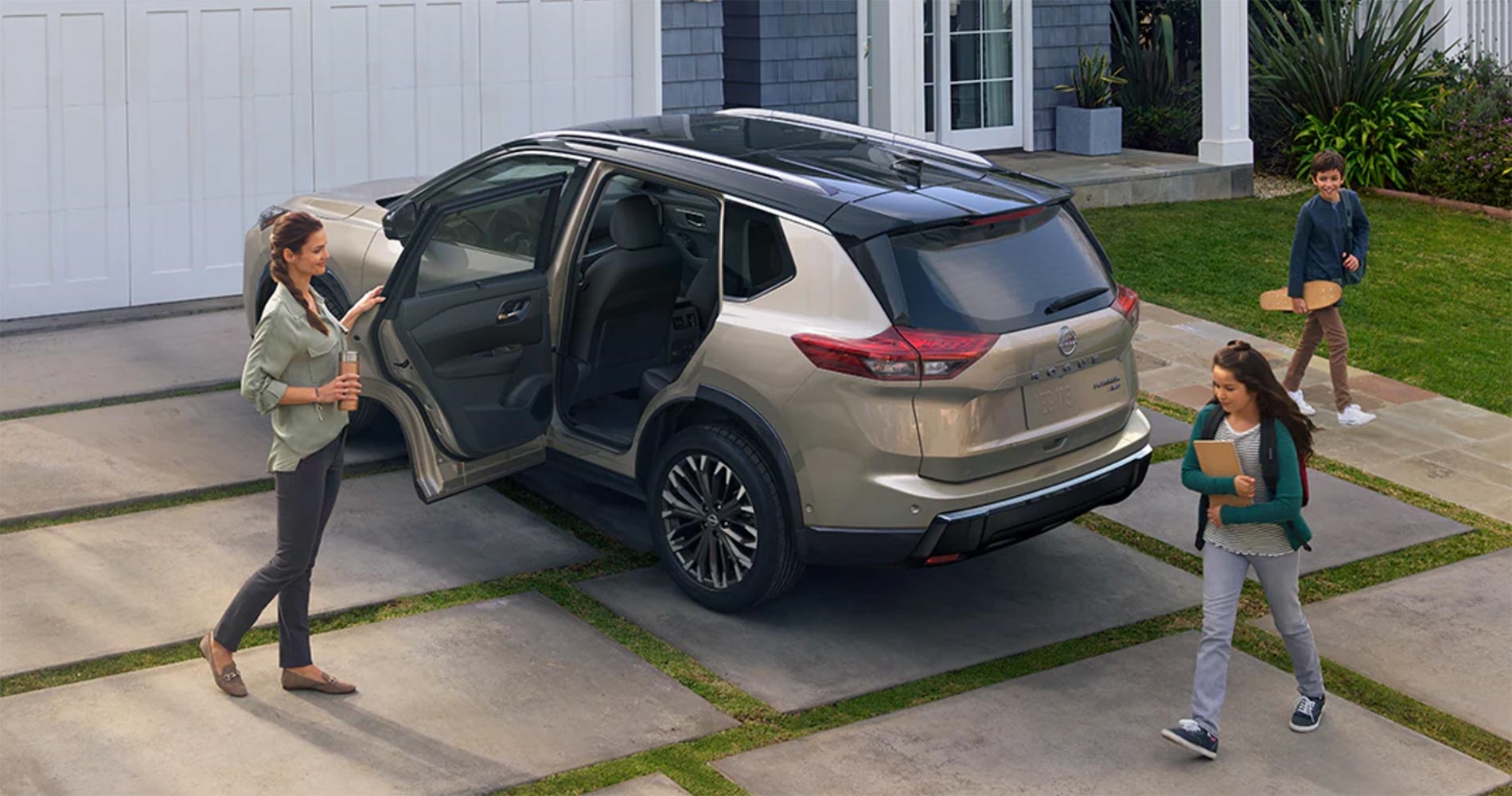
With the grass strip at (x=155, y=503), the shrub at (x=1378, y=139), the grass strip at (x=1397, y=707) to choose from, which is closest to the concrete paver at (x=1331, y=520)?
the grass strip at (x=1397, y=707)

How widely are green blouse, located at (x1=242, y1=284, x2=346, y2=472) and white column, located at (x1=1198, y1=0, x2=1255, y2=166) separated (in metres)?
11.8

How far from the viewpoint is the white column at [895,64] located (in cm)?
1446

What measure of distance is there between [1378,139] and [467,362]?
455 inches

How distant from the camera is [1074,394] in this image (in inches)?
269

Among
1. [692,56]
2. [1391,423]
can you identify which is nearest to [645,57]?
[692,56]

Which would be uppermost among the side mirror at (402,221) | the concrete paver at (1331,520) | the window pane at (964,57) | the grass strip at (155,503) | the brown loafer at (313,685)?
the window pane at (964,57)

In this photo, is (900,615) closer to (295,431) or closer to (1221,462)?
(1221,462)

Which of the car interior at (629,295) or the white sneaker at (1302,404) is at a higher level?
the car interior at (629,295)

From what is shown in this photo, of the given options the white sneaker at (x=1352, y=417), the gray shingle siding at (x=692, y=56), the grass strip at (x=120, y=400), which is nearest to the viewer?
the grass strip at (x=120, y=400)

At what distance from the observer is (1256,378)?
586 cm

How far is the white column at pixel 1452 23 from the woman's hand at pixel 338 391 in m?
14.1

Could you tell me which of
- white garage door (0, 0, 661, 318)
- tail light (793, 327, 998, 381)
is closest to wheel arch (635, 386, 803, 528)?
tail light (793, 327, 998, 381)

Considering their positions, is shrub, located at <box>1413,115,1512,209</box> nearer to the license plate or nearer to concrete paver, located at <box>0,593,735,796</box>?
the license plate

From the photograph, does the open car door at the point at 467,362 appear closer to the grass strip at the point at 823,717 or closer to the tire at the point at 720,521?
the tire at the point at 720,521
